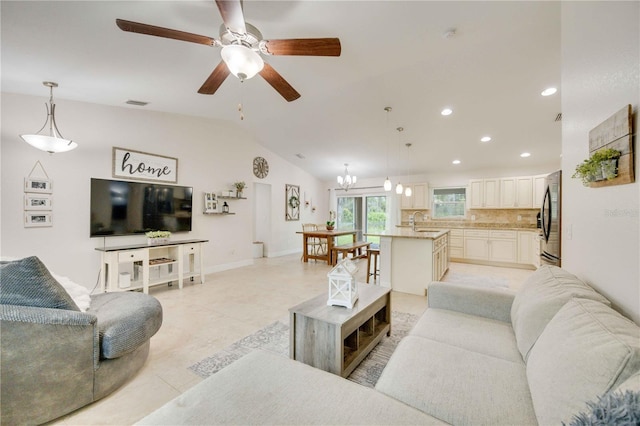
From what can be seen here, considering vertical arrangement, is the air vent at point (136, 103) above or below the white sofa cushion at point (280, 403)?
above

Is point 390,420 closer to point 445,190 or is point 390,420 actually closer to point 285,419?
point 285,419

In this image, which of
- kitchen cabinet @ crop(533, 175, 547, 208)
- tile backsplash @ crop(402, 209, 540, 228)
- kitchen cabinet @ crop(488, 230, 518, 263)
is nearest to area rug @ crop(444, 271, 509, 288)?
kitchen cabinet @ crop(488, 230, 518, 263)

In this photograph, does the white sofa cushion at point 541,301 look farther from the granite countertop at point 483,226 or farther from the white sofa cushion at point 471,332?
the granite countertop at point 483,226

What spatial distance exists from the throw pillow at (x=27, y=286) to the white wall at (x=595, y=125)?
9.88 feet

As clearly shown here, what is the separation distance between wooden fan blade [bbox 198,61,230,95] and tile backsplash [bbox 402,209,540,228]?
6.21 meters

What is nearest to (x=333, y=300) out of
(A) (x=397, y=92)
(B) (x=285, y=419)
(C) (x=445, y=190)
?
(B) (x=285, y=419)

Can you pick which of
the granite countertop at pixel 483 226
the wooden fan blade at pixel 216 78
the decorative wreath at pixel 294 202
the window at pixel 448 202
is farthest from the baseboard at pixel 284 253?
the wooden fan blade at pixel 216 78

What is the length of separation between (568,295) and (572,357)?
1.90 feet

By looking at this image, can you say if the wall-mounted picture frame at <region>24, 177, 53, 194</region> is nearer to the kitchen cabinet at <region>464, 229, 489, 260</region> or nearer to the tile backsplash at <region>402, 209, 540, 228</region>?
the tile backsplash at <region>402, 209, 540, 228</region>

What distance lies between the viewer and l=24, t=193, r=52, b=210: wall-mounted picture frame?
10.5 feet

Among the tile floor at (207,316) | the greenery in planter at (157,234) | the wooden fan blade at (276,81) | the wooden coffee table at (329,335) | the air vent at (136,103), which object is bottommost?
the tile floor at (207,316)

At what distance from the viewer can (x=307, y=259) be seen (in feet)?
21.1

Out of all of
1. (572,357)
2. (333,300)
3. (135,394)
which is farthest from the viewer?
(333,300)

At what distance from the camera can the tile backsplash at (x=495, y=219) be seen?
598 cm
